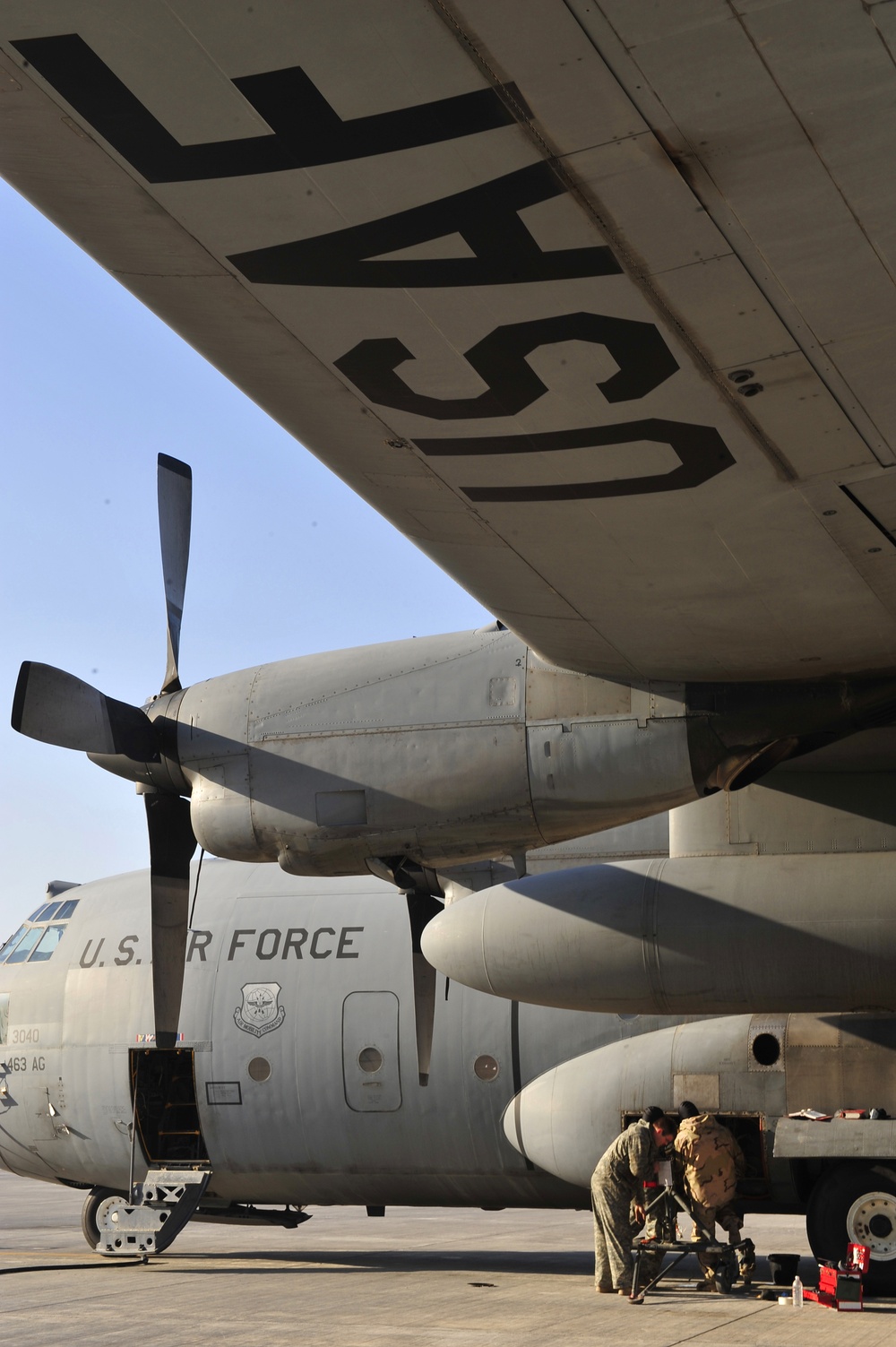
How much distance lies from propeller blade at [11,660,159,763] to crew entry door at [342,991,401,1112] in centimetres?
404

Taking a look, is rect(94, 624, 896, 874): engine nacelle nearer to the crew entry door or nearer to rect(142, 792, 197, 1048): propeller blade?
rect(142, 792, 197, 1048): propeller blade

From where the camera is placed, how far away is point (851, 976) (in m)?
8.48

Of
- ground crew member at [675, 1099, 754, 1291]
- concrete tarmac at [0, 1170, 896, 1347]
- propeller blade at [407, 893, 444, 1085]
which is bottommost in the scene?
concrete tarmac at [0, 1170, 896, 1347]

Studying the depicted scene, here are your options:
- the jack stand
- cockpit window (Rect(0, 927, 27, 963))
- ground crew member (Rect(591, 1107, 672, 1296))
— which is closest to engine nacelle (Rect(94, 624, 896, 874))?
ground crew member (Rect(591, 1107, 672, 1296))

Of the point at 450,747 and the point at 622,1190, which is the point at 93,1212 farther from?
the point at 450,747

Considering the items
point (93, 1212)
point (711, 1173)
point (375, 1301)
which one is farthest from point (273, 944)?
point (711, 1173)

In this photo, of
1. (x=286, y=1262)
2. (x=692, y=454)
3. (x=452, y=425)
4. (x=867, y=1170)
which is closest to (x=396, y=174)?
(x=452, y=425)

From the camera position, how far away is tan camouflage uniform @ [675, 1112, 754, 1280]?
993 cm

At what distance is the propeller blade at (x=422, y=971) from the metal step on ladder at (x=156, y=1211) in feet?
10.1

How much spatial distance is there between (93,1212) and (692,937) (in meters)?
8.09

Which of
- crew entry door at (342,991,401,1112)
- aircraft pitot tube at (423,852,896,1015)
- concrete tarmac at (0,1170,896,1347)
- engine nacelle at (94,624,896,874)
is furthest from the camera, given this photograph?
crew entry door at (342,991,401,1112)

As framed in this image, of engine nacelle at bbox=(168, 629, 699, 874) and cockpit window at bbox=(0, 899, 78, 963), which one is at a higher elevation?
engine nacelle at bbox=(168, 629, 699, 874)

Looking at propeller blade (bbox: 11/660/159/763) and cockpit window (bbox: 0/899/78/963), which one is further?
cockpit window (bbox: 0/899/78/963)

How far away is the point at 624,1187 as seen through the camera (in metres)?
10.0
